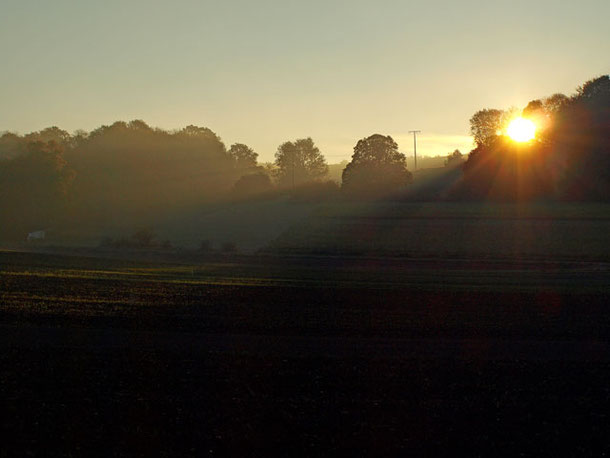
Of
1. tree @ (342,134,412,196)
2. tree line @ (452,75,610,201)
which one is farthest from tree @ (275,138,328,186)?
tree line @ (452,75,610,201)

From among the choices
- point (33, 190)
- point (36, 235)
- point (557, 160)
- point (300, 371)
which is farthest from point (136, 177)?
point (300, 371)

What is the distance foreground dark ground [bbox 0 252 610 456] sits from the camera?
992cm

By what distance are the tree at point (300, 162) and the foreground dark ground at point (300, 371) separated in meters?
98.2

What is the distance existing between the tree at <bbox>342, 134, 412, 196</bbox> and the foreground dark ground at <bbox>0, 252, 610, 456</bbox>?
154 ft

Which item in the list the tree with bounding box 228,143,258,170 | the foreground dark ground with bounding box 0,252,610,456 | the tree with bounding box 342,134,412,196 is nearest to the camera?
the foreground dark ground with bounding box 0,252,610,456

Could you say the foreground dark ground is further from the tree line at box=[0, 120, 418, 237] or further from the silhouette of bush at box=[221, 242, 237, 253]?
the tree line at box=[0, 120, 418, 237]

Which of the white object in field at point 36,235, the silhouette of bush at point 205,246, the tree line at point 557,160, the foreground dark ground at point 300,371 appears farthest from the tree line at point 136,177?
the foreground dark ground at point 300,371

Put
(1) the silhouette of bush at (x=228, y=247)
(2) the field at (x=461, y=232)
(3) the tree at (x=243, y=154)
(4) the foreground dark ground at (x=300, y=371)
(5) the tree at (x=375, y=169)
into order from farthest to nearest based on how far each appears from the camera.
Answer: (3) the tree at (x=243, y=154)
(5) the tree at (x=375, y=169)
(1) the silhouette of bush at (x=228, y=247)
(2) the field at (x=461, y=232)
(4) the foreground dark ground at (x=300, y=371)

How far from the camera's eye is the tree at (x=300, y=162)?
A: 126 metres

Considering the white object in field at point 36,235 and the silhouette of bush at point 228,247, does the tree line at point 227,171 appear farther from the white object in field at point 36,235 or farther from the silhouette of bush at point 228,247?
the silhouette of bush at point 228,247

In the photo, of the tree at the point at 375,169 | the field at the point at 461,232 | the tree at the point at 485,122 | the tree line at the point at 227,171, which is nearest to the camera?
the field at the point at 461,232

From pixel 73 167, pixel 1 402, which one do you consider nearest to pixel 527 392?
pixel 1 402

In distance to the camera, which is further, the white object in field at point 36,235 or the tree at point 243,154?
the tree at point 243,154

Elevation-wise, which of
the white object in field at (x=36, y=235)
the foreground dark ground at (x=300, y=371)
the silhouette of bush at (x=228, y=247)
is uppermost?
the white object in field at (x=36, y=235)
